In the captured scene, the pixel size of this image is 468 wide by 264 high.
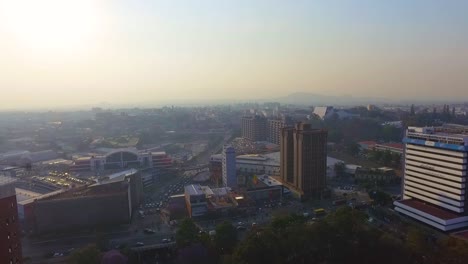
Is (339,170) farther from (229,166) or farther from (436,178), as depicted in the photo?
(436,178)

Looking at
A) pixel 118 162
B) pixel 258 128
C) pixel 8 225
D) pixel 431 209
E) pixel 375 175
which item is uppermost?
pixel 8 225

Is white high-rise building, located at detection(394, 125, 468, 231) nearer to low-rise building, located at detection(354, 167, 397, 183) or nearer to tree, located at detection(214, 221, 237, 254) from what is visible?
low-rise building, located at detection(354, 167, 397, 183)

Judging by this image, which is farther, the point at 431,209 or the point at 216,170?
the point at 216,170

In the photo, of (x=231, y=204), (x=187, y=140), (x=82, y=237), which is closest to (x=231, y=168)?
(x=231, y=204)

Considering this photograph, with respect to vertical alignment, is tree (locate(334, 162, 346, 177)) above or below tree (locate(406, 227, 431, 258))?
below

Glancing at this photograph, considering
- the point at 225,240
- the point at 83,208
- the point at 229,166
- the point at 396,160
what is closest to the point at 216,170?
the point at 229,166

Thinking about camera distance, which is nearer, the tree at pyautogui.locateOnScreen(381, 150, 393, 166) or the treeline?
the treeline

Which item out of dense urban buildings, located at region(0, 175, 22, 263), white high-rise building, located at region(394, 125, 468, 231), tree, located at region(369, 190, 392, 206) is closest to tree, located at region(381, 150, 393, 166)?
tree, located at region(369, 190, 392, 206)

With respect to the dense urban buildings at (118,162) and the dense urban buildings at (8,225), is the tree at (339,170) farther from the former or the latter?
the dense urban buildings at (8,225)

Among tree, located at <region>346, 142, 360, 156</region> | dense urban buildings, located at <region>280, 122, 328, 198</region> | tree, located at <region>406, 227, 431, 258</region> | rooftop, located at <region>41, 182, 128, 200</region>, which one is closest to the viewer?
tree, located at <region>406, 227, 431, 258</region>
